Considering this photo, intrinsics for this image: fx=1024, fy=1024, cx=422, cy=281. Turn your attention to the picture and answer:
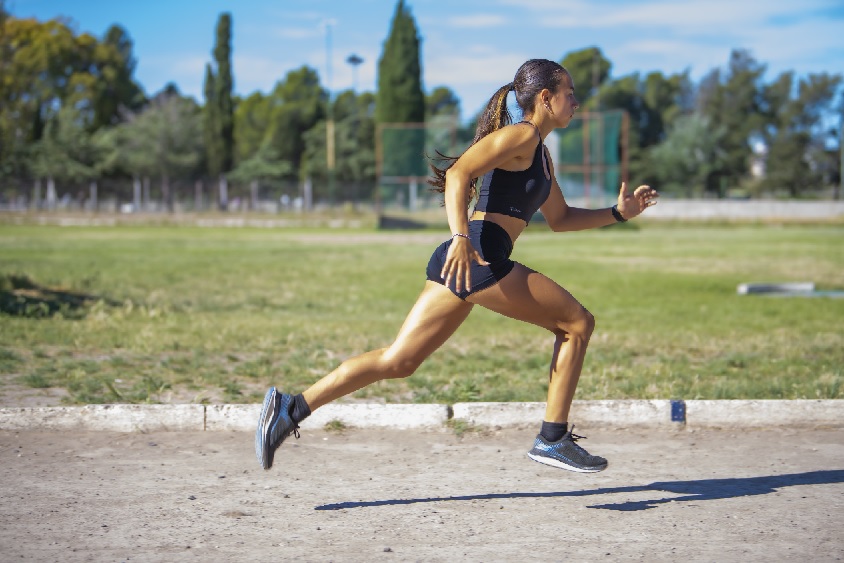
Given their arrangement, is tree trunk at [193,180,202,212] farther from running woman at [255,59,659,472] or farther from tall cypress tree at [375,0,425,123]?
running woman at [255,59,659,472]

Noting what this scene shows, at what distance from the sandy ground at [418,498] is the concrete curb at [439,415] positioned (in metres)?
0.13

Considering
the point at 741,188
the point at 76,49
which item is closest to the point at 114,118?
the point at 76,49

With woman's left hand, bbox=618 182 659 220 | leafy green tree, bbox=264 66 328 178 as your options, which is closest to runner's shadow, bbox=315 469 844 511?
woman's left hand, bbox=618 182 659 220

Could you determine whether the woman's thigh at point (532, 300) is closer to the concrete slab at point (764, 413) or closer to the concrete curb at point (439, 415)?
the concrete curb at point (439, 415)

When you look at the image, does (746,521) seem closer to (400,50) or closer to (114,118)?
(400,50)

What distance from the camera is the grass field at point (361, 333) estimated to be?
7.25 meters

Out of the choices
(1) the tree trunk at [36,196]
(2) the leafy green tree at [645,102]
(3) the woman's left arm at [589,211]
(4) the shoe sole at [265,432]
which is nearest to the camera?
(4) the shoe sole at [265,432]

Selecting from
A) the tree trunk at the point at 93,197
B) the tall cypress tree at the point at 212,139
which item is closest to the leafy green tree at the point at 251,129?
the tall cypress tree at the point at 212,139

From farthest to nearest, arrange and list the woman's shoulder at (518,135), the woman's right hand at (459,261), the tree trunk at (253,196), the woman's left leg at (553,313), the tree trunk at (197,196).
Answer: the tree trunk at (197,196) → the tree trunk at (253,196) → the woman's left leg at (553,313) → the woman's shoulder at (518,135) → the woman's right hand at (459,261)

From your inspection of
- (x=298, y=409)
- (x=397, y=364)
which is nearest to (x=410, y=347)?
(x=397, y=364)

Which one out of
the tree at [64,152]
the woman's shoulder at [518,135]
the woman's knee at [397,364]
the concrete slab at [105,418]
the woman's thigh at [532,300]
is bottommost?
the concrete slab at [105,418]

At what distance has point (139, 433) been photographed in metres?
6.08

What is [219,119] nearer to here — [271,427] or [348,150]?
[348,150]

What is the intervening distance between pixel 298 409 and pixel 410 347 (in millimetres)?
596
